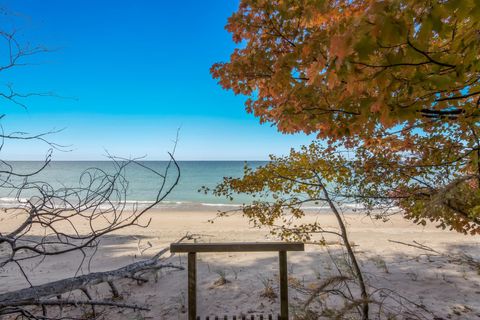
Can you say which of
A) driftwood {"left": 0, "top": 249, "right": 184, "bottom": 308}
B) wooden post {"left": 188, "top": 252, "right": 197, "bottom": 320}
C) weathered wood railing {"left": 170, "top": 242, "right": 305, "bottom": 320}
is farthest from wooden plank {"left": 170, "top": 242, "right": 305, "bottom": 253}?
driftwood {"left": 0, "top": 249, "right": 184, "bottom": 308}

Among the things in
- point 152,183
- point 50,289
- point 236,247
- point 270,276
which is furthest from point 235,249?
point 152,183

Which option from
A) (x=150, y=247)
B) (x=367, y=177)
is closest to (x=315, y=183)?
(x=367, y=177)

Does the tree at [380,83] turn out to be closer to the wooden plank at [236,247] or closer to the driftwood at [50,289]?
the wooden plank at [236,247]

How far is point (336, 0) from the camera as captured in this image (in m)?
3.02

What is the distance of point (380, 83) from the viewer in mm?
1710

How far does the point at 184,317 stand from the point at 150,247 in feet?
17.5

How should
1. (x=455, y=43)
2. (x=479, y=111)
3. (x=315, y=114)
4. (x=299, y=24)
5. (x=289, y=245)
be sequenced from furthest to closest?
(x=289, y=245) < (x=299, y=24) < (x=315, y=114) < (x=479, y=111) < (x=455, y=43)

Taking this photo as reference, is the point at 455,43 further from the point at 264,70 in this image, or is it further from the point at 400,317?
the point at 400,317

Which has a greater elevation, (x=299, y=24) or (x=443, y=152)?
(x=299, y=24)

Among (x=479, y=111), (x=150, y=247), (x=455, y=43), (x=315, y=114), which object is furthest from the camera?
(x=150, y=247)

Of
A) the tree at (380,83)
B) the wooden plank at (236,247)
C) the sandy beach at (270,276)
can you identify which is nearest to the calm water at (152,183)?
the wooden plank at (236,247)

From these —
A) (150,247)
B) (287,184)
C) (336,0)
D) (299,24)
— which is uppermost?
(336,0)

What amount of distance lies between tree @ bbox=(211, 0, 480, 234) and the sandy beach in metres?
1.19

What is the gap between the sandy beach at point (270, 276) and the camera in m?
4.14
